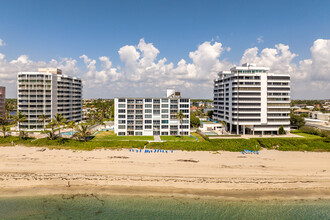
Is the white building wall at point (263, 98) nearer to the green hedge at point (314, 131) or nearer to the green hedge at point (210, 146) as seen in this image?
the green hedge at point (314, 131)

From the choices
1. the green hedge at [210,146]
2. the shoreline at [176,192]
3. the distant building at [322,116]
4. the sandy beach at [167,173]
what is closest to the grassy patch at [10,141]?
the sandy beach at [167,173]

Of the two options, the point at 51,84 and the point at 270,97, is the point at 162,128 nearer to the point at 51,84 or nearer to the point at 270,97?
the point at 270,97

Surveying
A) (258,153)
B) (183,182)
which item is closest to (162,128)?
(258,153)

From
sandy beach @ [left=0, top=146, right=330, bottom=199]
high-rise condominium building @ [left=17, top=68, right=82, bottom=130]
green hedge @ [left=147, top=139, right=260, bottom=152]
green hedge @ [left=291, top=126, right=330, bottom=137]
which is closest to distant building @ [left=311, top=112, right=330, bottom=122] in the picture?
green hedge @ [left=291, top=126, right=330, bottom=137]

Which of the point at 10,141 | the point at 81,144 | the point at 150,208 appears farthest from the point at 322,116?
the point at 10,141

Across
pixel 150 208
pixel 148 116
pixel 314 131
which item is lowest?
pixel 150 208

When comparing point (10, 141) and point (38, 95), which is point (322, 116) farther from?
point (38, 95)
